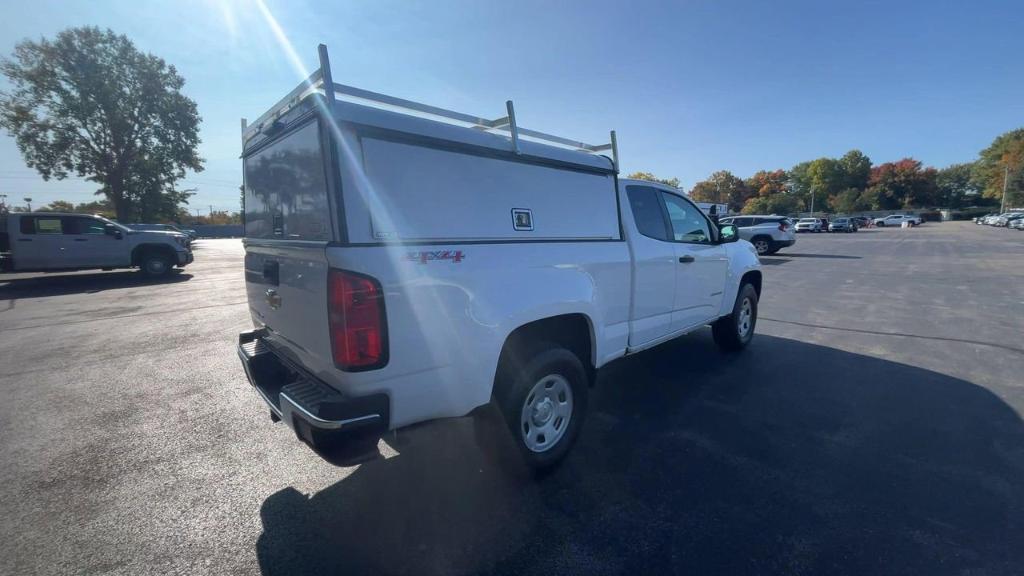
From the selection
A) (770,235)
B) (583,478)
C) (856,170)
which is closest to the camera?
(583,478)

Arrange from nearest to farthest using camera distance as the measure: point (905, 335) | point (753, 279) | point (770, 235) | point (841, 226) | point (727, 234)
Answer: point (727, 234) → point (753, 279) → point (905, 335) → point (770, 235) → point (841, 226)

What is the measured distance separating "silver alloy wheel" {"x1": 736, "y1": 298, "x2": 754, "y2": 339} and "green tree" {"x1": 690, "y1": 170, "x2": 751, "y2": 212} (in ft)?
323

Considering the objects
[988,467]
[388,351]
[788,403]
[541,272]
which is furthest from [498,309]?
[988,467]

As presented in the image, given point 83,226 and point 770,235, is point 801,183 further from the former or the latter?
point 83,226

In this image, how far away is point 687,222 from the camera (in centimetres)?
477

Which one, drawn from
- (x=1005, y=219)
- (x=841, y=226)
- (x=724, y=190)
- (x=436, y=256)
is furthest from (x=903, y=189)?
(x=436, y=256)

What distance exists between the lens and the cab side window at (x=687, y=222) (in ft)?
15.0

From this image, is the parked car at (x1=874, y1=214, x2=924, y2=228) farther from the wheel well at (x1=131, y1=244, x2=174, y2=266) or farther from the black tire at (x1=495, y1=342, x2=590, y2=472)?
the wheel well at (x1=131, y1=244, x2=174, y2=266)

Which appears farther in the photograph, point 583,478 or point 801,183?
point 801,183

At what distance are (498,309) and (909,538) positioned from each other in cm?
259

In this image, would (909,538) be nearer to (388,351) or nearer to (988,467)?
(988,467)

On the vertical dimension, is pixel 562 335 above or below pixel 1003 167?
below

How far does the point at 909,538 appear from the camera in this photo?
2428 mm

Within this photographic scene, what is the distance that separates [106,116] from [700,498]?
44.1 m
